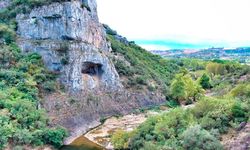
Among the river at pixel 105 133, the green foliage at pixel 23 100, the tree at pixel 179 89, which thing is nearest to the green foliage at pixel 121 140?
the river at pixel 105 133

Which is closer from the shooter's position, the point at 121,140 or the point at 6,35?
the point at 121,140

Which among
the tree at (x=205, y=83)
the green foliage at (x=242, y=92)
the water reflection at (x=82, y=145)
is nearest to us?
the green foliage at (x=242, y=92)

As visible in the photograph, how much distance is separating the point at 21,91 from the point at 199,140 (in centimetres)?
2944

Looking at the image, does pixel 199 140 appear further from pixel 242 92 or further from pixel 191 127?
pixel 242 92

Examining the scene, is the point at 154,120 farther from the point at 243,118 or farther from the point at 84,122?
the point at 84,122

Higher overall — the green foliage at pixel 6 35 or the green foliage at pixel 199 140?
the green foliage at pixel 6 35

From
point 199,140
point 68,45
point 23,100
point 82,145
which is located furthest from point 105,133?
point 199,140

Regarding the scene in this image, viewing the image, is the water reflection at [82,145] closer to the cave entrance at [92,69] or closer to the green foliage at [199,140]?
the green foliage at [199,140]

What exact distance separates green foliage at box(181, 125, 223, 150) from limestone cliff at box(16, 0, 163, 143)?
23890mm

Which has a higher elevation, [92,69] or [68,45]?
[68,45]

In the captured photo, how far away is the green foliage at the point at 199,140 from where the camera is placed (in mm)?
35094

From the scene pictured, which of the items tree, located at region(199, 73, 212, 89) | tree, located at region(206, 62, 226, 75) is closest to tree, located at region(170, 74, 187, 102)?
tree, located at region(199, 73, 212, 89)

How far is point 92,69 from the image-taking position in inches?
2717

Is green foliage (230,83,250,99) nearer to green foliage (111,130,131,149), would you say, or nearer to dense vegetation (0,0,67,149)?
green foliage (111,130,131,149)
